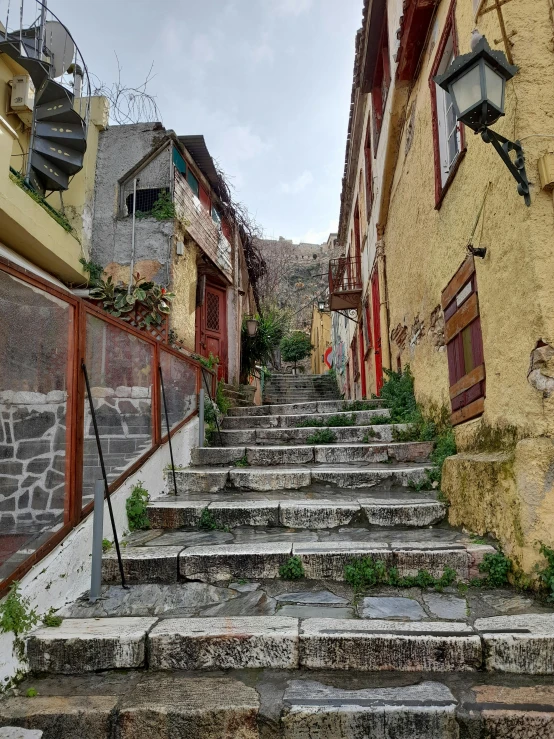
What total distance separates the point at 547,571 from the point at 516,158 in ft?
7.66

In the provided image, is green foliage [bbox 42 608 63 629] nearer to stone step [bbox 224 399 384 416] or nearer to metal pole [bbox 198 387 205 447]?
metal pole [bbox 198 387 205 447]

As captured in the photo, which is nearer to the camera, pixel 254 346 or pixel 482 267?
pixel 482 267

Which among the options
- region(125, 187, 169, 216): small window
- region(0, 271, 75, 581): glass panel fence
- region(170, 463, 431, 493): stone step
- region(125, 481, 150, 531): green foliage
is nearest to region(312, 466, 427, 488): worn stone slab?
region(170, 463, 431, 493): stone step

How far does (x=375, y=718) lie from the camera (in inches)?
75.0

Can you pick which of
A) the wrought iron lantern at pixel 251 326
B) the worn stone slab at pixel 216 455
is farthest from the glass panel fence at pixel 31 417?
the wrought iron lantern at pixel 251 326

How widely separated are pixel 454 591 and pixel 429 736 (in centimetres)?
104

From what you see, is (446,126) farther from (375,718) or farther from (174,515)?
(375,718)

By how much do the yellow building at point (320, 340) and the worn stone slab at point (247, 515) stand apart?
2127 cm

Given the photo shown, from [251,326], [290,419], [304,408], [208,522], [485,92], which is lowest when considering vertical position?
[208,522]

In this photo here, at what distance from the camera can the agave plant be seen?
912 centimetres

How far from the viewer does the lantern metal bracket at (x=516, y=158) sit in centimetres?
268

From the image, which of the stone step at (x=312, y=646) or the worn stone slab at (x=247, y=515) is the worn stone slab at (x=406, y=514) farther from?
the stone step at (x=312, y=646)

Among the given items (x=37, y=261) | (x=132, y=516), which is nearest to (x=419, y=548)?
(x=132, y=516)

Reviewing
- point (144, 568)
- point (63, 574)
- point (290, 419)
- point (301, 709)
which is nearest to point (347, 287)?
point (290, 419)
